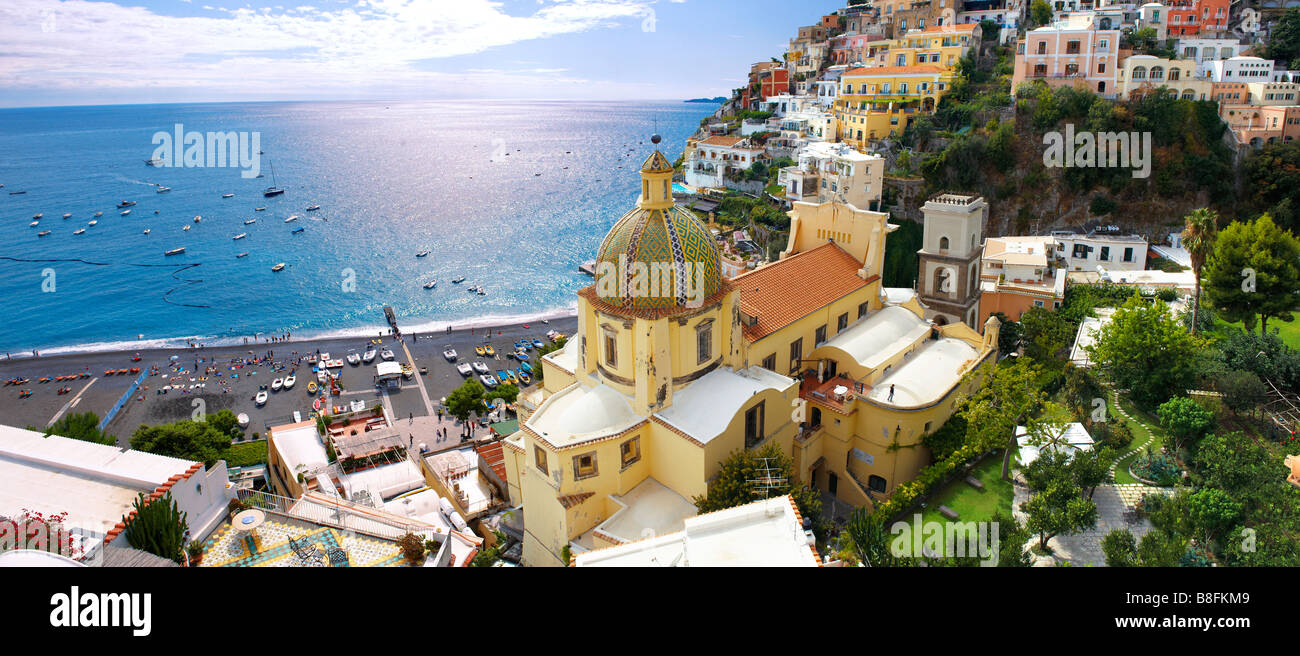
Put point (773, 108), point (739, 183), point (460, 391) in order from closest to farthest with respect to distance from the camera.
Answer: point (460, 391) < point (739, 183) < point (773, 108)

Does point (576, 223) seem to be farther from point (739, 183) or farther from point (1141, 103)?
point (1141, 103)

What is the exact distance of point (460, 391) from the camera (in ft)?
150

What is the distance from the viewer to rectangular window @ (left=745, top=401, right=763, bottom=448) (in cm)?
2589

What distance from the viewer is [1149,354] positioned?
30.3 meters

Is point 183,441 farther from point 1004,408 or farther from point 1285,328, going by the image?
point 1285,328

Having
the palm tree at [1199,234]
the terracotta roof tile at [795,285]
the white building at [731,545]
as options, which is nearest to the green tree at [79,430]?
the white building at [731,545]

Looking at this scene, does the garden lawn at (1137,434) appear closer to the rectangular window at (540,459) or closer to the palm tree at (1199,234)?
the palm tree at (1199,234)

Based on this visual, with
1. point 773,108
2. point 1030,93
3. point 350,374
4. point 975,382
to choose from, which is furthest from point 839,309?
point 773,108

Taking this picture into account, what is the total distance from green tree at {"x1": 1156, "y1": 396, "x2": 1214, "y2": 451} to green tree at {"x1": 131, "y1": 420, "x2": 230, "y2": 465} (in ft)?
139

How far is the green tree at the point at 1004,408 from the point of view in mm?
27656

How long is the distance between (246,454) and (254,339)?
29.6 meters

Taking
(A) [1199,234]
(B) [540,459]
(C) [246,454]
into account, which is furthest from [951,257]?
(C) [246,454]

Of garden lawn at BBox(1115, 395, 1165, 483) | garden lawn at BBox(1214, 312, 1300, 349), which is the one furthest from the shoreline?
garden lawn at BBox(1214, 312, 1300, 349)

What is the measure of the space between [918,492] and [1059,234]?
3809 centimetres
